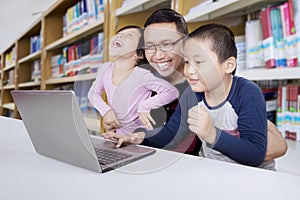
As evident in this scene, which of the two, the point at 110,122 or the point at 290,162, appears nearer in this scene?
the point at 110,122

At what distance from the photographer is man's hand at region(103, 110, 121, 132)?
0.55 meters

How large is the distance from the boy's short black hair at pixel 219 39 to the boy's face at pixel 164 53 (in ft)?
0.28

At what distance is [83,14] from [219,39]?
1.73 m

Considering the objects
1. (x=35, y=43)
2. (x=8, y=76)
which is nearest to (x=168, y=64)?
(x=35, y=43)

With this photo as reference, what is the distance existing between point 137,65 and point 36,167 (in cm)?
26

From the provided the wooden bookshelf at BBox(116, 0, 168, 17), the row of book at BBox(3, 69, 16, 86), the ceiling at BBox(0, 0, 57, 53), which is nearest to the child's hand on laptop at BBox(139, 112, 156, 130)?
the wooden bookshelf at BBox(116, 0, 168, 17)

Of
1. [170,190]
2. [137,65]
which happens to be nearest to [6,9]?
[137,65]

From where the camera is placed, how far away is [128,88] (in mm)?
516

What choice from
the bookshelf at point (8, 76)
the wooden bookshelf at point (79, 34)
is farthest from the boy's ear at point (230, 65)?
the bookshelf at point (8, 76)

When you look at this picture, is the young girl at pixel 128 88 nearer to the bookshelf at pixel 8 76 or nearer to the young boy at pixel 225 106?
the young boy at pixel 225 106

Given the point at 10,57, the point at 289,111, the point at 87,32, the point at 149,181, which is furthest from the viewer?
the point at 10,57

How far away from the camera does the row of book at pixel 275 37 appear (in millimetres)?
907

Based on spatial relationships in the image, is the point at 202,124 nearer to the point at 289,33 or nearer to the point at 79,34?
the point at 289,33

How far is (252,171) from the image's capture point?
435 mm
